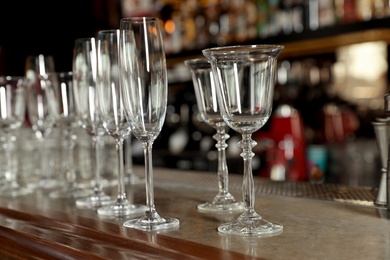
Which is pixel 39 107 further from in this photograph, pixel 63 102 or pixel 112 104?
pixel 112 104

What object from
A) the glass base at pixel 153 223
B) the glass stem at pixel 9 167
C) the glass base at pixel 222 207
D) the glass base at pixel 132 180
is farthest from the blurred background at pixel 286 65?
the glass base at pixel 153 223

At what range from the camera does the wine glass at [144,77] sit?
3.66 ft

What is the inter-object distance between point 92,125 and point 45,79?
288mm

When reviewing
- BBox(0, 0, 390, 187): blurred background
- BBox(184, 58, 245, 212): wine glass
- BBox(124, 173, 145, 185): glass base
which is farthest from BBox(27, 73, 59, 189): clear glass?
BBox(0, 0, 390, 187): blurred background

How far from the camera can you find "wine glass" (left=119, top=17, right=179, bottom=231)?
1.12m

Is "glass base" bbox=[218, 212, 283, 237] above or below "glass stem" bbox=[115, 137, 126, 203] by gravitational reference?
below

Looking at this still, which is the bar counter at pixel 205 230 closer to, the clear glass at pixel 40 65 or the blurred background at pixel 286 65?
the clear glass at pixel 40 65

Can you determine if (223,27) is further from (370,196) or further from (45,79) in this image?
(370,196)

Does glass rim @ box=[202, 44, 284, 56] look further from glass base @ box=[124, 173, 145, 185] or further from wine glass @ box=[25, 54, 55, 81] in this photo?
wine glass @ box=[25, 54, 55, 81]

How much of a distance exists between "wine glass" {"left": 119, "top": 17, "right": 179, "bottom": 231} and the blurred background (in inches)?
57.8

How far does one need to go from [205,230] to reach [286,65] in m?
2.79

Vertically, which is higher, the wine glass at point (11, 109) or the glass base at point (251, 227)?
the wine glass at point (11, 109)

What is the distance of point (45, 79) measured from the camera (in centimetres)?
169

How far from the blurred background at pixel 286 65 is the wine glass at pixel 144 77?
1.47 metres
